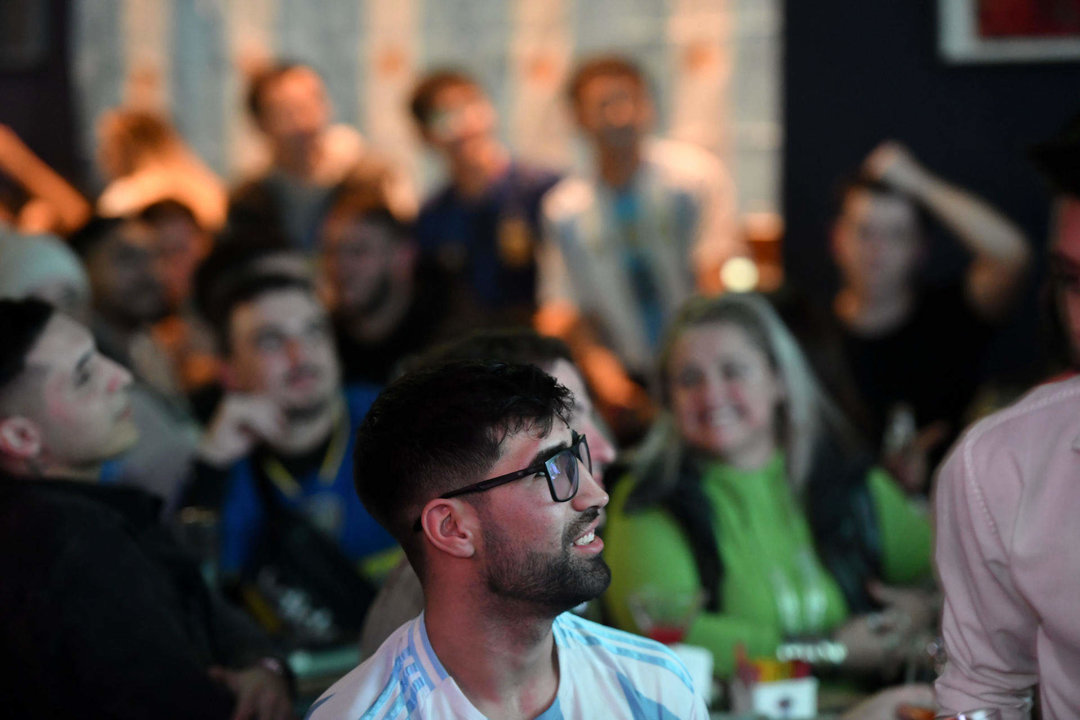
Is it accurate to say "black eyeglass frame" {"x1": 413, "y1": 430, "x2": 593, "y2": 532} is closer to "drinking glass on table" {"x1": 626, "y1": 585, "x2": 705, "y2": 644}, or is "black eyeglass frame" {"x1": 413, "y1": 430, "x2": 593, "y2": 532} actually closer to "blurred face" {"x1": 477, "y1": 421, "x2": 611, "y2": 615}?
→ "blurred face" {"x1": 477, "y1": 421, "x2": 611, "y2": 615}

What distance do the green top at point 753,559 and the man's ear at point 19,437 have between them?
114cm

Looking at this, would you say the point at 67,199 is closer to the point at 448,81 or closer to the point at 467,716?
the point at 448,81

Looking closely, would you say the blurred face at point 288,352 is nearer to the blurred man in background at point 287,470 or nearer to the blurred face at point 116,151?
the blurred man in background at point 287,470

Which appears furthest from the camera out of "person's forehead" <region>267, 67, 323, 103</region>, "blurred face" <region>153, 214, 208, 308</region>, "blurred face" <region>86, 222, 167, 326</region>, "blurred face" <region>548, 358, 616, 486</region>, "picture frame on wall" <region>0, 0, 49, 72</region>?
"picture frame on wall" <region>0, 0, 49, 72</region>

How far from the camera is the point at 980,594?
4.93 feet

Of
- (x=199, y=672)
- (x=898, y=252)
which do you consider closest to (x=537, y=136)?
(x=898, y=252)

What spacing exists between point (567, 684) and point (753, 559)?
112cm

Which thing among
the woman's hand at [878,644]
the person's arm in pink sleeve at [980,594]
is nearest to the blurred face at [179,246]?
the woman's hand at [878,644]

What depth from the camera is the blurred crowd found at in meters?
2.07

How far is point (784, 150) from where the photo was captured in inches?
163

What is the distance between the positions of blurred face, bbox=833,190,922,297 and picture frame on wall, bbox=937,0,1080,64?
27.1 inches

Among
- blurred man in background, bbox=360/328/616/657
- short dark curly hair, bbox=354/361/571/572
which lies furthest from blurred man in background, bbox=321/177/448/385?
short dark curly hair, bbox=354/361/571/572

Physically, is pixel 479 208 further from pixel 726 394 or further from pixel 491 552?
pixel 491 552

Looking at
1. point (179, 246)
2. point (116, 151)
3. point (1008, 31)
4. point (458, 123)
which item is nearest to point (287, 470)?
point (179, 246)
